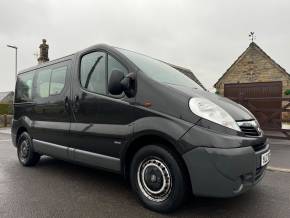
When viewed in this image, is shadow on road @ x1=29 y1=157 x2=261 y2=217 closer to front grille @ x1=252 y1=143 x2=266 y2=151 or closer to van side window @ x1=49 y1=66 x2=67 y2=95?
front grille @ x1=252 y1=143 x2=266 y2=151

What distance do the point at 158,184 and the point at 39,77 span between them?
10.7 ft

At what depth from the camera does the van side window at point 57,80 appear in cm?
438

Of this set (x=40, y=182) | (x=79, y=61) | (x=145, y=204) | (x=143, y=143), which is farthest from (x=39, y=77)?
(x=145, y=204)

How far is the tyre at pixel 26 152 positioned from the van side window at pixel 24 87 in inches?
27.5

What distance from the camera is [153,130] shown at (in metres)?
2.92

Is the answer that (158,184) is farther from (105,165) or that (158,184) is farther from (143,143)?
(105,165)

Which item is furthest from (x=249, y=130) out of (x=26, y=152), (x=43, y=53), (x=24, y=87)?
(x=43, y=53)

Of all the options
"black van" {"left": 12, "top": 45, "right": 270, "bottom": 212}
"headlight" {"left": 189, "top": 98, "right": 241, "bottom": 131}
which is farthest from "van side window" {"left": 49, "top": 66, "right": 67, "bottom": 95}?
"headlight" {"left": 189, "top": 98, "right": 241, "bottom": 131}

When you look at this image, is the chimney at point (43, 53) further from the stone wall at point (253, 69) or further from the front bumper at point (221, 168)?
the front bumper at point (221, 168)

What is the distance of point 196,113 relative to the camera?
2773 mm

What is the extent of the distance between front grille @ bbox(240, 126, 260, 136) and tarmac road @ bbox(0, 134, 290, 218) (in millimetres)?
822

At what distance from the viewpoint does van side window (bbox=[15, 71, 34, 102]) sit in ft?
17.5

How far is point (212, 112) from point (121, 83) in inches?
40.5

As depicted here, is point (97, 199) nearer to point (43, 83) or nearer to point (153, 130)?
point (153, 130)
